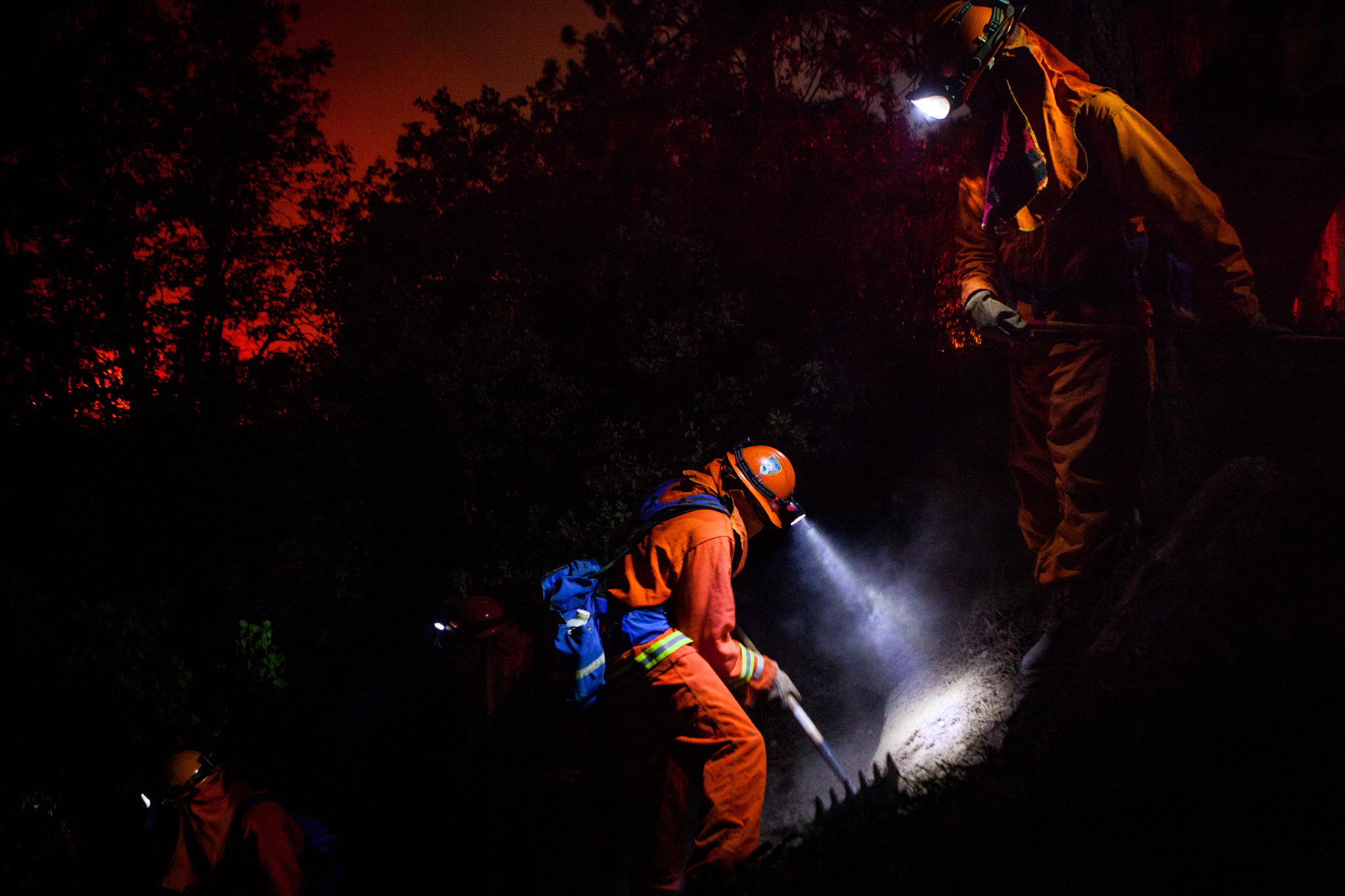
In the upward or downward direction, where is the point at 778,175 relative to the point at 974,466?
upward

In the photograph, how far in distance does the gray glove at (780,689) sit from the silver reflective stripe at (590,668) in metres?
0.93

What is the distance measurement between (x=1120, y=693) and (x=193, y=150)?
917 cm

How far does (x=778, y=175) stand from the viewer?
770 cm

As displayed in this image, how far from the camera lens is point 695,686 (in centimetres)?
314

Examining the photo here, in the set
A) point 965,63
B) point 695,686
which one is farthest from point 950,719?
point 965,63

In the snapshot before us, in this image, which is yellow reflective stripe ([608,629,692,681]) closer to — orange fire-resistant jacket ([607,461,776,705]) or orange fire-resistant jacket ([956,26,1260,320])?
orange fire-resistant jacket ([607,461,776,705])

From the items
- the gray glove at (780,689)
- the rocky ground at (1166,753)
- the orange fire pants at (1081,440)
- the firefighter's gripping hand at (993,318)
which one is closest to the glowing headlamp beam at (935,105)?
the firefighter's gripping hand at (993,318)

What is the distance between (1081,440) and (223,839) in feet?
16.3

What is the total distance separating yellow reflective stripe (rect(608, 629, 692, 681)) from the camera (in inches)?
125

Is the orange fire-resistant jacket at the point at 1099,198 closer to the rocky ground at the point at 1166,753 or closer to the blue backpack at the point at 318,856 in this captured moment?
the rocky ground at the point at 1166,753

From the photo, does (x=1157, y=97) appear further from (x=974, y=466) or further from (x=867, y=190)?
(x=867, y=190)

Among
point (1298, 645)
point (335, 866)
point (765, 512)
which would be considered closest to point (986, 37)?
point (765, 512)

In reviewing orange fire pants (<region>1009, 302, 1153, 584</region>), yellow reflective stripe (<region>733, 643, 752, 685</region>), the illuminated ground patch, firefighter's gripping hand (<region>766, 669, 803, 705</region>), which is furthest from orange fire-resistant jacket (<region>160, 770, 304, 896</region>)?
A: orange fire pants (<region>1009, 302, 1153, 584</region>)

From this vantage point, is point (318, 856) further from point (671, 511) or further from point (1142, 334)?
point (1142, 334)
